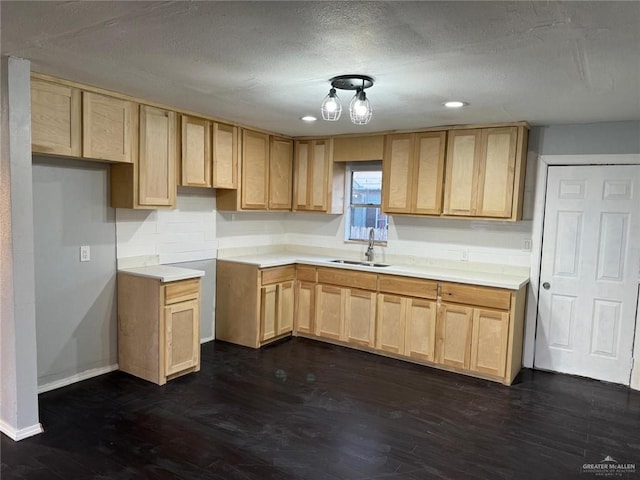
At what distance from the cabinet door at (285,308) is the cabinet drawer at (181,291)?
1.14m

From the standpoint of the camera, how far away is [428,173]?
14.1 feet

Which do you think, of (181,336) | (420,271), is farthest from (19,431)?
(420,271)

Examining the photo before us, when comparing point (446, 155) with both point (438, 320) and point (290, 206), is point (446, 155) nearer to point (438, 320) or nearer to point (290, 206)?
point (438, 320)

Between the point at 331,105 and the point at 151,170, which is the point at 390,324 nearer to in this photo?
the point at 331,105

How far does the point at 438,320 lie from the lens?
4.03 meters

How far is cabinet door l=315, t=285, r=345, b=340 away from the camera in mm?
4605

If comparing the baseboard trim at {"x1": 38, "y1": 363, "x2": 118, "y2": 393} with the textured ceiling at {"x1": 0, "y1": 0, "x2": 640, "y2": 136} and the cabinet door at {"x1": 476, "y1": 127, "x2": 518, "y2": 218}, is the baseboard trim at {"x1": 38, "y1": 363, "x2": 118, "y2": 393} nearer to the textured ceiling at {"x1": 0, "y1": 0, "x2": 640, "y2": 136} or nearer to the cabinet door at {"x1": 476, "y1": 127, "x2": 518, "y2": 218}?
the textured ceiling at {"x1": 0, "y1": 0, "x2": 640, "y2": 136}

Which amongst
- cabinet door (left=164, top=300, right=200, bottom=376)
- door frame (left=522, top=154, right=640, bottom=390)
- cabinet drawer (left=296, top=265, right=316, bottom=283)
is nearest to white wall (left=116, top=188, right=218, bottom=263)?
cabinet door (left=164, top=300, right=200, bottom=376)

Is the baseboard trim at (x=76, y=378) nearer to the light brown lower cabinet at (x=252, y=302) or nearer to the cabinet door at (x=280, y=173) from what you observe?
the light brown lower cabinet at (x=252, y=302)

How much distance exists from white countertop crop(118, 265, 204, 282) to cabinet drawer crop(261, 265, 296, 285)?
903 millimetres

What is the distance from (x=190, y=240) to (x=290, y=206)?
1311 mm

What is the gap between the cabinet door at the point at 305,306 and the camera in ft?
15.7

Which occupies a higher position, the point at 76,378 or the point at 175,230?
the point at 175,230

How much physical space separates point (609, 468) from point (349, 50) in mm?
2709
